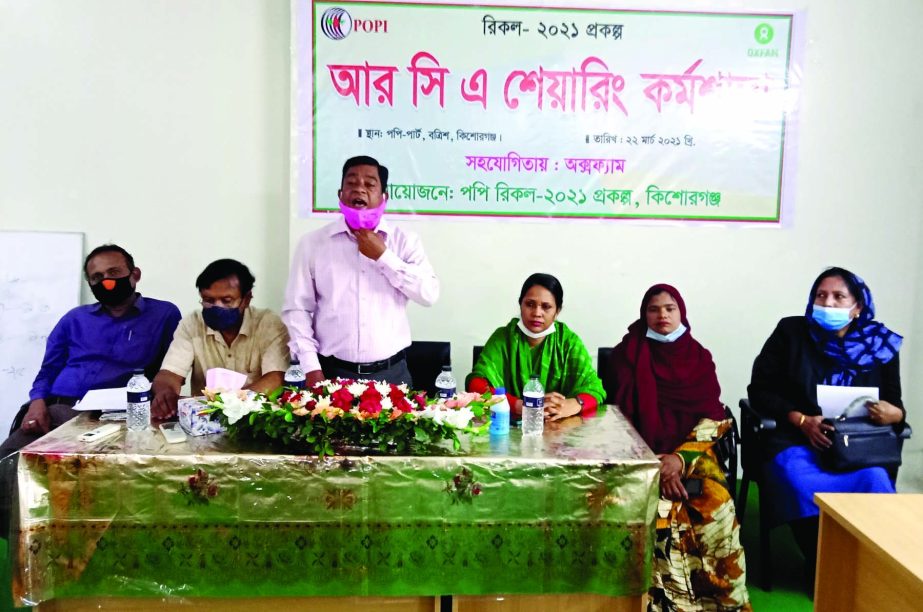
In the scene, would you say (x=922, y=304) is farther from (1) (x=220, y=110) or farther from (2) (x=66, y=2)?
(2) (x=66, y=2)

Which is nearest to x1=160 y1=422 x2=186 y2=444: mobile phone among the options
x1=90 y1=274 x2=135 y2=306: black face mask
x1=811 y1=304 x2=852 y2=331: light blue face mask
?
x1=90 y1=274 x2=135 y2=306: black face mask

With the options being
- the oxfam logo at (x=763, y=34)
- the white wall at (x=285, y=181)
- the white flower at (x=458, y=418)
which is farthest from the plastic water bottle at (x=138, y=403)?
the oxfam logo at (x=763, y=34)

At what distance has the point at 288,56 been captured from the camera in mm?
3787

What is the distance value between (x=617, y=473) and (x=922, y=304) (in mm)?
2768

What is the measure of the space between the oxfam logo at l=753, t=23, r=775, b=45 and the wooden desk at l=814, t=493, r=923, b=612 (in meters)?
2.64

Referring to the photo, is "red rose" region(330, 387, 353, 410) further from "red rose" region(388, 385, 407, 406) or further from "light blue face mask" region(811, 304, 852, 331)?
"light blue face mask" region(811, 304, 852, 331)

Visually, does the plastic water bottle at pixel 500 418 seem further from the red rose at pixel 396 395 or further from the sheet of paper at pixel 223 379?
the sheet of paper at pixel 223 379

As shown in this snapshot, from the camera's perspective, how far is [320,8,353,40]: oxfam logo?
3705 mm

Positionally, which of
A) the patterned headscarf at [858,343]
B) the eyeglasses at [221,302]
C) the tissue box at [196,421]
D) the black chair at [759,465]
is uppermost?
the eyeglasses at [221,302]

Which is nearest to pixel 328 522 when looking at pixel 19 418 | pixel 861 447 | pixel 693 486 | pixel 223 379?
pixel 223 379

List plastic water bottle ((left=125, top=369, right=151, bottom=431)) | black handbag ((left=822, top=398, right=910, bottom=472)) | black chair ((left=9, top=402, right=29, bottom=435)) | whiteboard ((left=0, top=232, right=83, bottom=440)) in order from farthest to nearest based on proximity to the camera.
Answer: whiteboard ((left=0, top=232, right=83, bottom=440)) → black chair ((left=9, top=402, right=29, bottom=435)) → black handbag ((left=822, top=398, right=910, bottom=472)) → plastic water bottle ((left=125, top=369, right=151, bottom=431))

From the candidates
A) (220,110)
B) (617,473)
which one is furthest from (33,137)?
(617,473)

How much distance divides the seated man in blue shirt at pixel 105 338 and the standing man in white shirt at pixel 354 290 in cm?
74

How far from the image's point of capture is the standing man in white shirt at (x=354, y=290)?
9.52 ft
